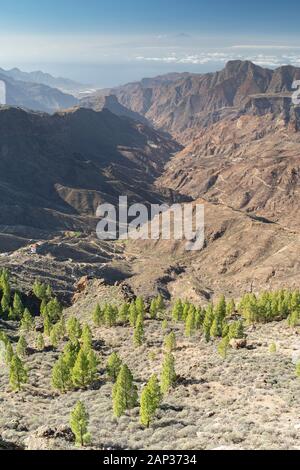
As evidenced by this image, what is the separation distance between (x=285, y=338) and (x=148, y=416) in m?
43.4

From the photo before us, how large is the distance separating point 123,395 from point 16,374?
23.9 m

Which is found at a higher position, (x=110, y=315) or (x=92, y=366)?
(x=92, y=366)

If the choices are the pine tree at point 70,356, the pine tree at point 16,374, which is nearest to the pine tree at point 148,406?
the pine tree at point 70,356

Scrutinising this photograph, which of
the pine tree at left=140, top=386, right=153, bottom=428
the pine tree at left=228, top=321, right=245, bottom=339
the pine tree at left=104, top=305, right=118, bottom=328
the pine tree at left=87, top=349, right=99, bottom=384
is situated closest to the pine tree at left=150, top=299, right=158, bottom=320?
the pine tree at left=104, top=305, right=118, bottom=328

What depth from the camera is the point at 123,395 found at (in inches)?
2388

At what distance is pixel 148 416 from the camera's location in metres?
54.6

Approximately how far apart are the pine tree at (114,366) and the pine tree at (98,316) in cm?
3763

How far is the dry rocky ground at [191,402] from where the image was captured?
47.4 metres

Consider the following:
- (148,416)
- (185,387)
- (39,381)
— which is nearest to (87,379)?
(39,381)

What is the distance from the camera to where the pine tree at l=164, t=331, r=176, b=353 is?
8856 cm

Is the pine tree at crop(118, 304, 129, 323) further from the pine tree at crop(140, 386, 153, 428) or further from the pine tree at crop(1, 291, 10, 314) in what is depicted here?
the pine tree at crop(140, 386, 153, 428)

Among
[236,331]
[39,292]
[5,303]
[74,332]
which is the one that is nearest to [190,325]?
[236,331]

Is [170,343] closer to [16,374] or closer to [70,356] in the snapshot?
[70,356]
